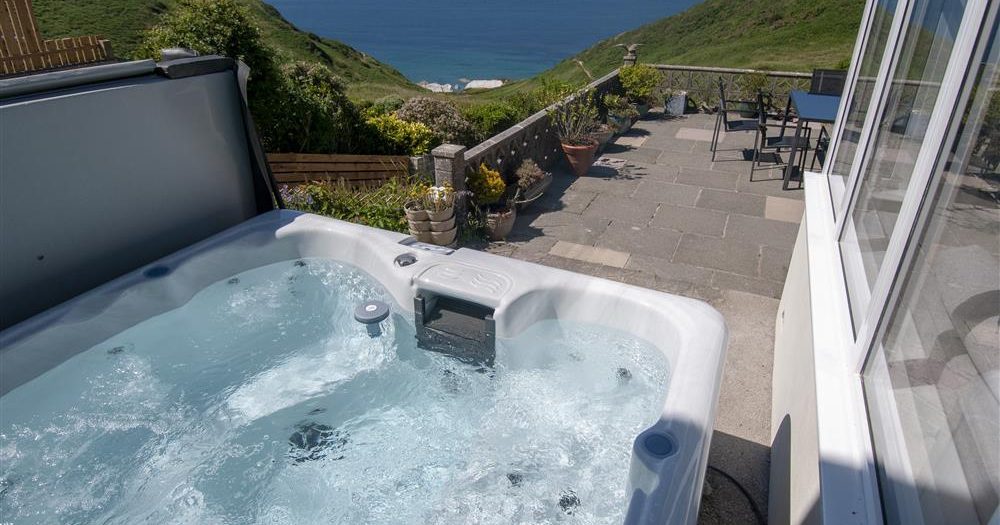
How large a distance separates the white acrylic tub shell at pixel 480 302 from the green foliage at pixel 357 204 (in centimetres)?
69

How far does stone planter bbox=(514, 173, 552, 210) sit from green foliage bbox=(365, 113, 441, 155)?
1342 millimetres

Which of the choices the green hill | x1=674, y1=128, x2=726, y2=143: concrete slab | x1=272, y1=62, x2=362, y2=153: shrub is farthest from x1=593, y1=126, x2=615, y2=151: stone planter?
the green hill

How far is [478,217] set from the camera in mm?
4824

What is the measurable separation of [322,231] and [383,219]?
839 mm

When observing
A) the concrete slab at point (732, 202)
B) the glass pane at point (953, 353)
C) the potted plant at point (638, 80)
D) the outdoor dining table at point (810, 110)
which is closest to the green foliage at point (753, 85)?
the potted plant at point (638, 80)

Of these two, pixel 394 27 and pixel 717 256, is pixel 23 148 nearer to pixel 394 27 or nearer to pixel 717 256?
pixel 717 256

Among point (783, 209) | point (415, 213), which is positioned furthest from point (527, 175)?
point (783, 209)

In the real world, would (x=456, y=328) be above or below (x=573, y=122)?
below

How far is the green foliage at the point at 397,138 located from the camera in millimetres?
6113

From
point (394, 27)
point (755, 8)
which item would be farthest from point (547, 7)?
point (755, 8)

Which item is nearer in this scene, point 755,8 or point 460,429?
point 460,429

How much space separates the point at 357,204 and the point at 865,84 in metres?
3.51

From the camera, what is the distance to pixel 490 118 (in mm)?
6723

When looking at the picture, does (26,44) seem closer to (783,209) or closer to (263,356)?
(263,356)
